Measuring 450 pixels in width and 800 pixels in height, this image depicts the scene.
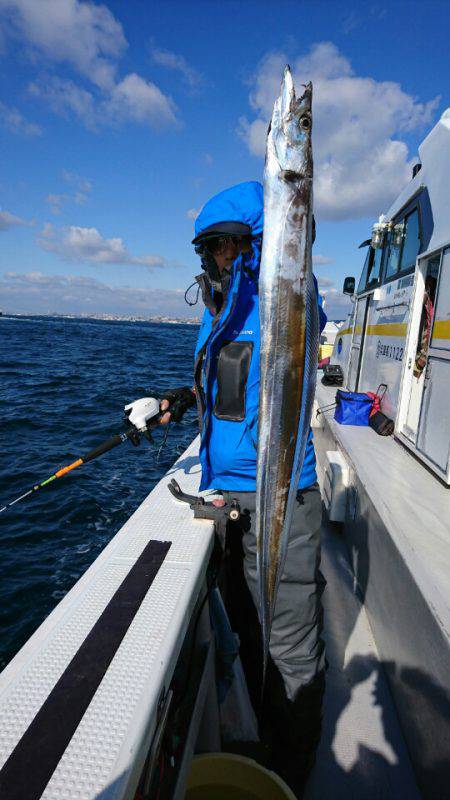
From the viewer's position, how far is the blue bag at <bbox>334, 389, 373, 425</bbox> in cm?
619

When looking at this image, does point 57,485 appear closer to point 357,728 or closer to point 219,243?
point 357,728

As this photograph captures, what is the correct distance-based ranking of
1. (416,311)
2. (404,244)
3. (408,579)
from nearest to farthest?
(408,579), (416,311), (404,244)

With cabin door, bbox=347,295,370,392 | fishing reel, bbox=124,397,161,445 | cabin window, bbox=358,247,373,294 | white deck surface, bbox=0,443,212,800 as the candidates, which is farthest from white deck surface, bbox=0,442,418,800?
cabin window, bbox=358,247,373,294

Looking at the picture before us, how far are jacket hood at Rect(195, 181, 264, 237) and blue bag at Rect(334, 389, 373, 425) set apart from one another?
176 inches

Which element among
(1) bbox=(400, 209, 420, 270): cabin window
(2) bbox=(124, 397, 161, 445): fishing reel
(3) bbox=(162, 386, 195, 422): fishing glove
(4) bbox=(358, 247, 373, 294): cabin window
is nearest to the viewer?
Answer: (2) bbox=(124, 397, 161, 445): fishing reel

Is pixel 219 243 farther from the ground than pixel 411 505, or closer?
farther from the ground

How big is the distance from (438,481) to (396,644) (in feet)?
5.42

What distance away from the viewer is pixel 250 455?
2434 millimetres

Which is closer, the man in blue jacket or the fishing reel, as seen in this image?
the man in blue jacket

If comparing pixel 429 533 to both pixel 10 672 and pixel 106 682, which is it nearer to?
pixel 106 682

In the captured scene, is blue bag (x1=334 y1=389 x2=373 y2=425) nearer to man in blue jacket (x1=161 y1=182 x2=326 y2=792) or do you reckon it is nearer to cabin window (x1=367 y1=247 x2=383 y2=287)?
cabin window (x1=367 y1=247 x2=383 y2=287)

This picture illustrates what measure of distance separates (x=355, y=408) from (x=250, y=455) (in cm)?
417

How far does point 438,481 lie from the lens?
415 cm

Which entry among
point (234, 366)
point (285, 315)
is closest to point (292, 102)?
point (285, 315)
